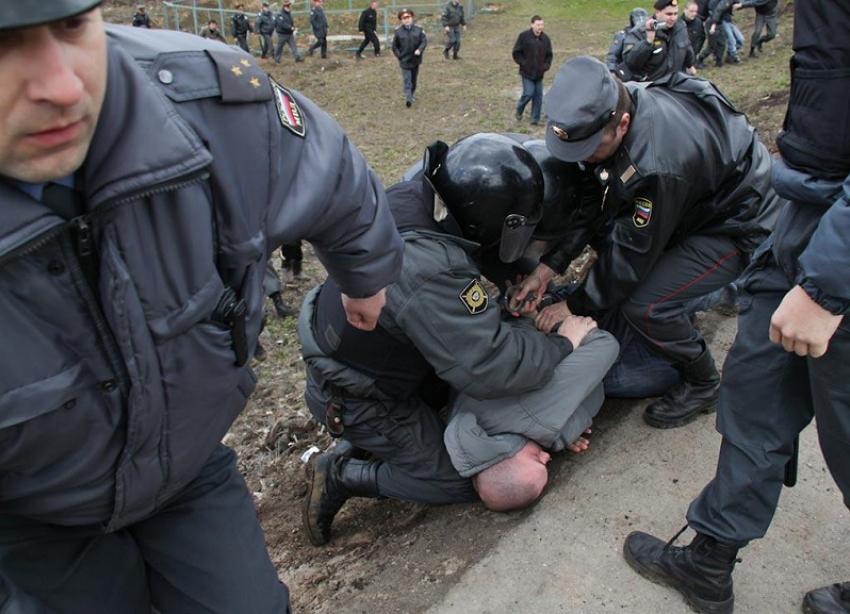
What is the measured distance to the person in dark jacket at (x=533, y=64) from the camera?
12484mm

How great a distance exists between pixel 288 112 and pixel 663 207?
1.82 meters

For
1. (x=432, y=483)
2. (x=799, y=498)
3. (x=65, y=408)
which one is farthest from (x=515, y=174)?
(x=65, y=408)

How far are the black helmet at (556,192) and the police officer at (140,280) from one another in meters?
1.42

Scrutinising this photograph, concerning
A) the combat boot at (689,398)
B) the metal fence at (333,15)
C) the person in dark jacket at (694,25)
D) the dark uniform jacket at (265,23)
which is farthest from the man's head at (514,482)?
the metal fence at (333,15)

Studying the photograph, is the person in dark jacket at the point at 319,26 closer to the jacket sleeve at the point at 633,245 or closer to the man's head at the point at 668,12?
the man's head at the point at 668,12

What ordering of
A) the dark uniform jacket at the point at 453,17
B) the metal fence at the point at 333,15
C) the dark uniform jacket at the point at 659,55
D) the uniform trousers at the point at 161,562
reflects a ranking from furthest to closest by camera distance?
the metal fence at the point at 333,15
the dark uniform jacket at the point at 453,17
the dark uniform jacket at the point at 659,55
the uniform trousers at the point at 161,562

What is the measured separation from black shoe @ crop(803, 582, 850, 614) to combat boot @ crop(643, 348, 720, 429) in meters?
1.03

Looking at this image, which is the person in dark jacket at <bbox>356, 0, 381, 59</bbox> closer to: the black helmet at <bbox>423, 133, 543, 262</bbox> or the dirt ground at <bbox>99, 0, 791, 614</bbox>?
the dirt ground at <bbox>99, 0, 791, 614</bbox>

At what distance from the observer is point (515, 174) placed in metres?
2.99

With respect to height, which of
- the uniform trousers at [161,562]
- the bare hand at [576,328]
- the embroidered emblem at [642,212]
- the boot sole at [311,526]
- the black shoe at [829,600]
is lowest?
the boot sole at [311,526]

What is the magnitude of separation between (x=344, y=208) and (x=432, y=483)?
1.68m

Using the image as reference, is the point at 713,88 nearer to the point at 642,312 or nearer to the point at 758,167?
the point at 758,167

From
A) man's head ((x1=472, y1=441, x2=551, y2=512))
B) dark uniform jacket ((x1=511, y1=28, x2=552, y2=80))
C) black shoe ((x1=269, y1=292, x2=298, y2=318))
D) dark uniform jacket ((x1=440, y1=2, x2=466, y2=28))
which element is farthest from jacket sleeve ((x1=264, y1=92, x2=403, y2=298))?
dark uniform jacket ((x1=440, y1=2, x2=466, y2=28))

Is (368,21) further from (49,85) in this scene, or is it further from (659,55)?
(49,85)
